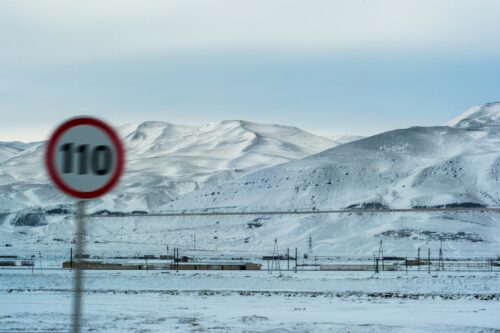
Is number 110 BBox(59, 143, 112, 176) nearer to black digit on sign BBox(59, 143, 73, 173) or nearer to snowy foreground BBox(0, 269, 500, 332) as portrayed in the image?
black digit on sign BBox(59, 143, 73, 173)

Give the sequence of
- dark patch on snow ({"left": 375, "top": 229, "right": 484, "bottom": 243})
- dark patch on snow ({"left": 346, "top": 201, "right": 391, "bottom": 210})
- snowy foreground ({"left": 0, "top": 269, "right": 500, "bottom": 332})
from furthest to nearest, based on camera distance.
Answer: dark patch on snow ({"left": 346, "top": 201, "right": 391, "bottom": 210}) → dark patch on snow ({"left": 375, "top": 229, "right": 484, "bottom": 243}) → snowy foreground ({"left": 0, "top": 269, "right": 500, "bottom": 332})

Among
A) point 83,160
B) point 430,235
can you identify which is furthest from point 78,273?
point 430,235

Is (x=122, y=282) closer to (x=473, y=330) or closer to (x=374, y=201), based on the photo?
(x=473, y=330)

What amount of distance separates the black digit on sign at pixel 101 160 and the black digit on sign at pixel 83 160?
0.21 ft

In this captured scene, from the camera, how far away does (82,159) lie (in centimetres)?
805

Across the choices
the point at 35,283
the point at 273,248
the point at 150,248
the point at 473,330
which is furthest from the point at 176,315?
the point at 150,248

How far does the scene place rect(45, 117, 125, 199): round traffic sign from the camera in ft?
26.3

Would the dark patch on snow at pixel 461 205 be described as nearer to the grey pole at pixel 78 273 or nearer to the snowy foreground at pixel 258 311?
the snowy foreground at pixel 258 311

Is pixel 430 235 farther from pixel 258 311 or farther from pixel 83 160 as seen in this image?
pixel 83 160

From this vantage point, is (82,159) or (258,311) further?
(258,311)

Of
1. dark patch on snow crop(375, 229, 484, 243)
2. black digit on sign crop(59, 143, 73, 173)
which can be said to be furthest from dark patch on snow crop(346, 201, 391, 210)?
black digit on sign crop(59, 143, 73, 173)

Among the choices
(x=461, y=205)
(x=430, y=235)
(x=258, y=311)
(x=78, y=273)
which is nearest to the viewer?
(x=78, y=273)

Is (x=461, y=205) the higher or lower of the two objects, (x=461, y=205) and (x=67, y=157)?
the higher

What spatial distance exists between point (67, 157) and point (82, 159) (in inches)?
5.4
